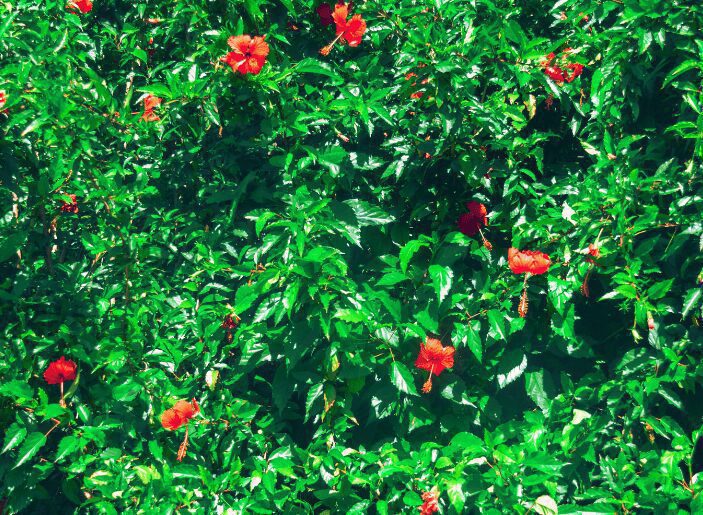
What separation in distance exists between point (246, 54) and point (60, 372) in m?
1.34

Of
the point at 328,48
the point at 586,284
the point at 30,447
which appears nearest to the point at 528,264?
the point at 586,284

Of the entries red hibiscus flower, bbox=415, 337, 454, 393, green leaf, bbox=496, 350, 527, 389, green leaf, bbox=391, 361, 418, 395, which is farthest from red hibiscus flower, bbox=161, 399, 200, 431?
green leaf, bbox=496, 350, 527, 389

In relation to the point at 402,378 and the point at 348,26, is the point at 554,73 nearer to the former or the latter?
the point at 348,26

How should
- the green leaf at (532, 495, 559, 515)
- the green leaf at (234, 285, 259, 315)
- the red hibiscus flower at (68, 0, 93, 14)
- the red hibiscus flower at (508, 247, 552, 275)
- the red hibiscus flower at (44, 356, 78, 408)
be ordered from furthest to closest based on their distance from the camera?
1. the red hibiscus flower at (68, 0, 93, 14)
2. the red hibiscus flower at (44, 356, 78, 408)
3. the red hibiscus flower at (508, 247, 552, 275)
4. the green leaf at (234, 285, 259, 315)
5. the green leaf at (532, 495, 559, 515)

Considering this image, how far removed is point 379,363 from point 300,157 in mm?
891

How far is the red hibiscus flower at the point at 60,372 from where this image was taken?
2.54m

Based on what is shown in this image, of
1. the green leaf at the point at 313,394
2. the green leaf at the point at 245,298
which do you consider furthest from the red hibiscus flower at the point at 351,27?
the green leaf at the point at 313,394

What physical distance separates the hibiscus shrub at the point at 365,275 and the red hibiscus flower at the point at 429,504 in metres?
0.03

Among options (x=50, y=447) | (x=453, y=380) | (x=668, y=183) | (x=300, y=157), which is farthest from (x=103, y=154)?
(x=668, y=183)

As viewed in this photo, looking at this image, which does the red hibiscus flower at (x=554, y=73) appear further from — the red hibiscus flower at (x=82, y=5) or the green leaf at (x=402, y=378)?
the red hibiscus flower at (x=82, y=5)

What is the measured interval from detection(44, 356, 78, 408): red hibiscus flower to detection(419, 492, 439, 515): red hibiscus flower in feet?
4.38

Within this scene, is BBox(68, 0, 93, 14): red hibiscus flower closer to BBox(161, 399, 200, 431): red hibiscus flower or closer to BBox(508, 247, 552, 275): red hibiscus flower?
BBox(161, 399, 200, 431): red hibiscus flower

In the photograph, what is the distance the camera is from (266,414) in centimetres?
270

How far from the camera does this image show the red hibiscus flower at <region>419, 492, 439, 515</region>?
84.9 inches
